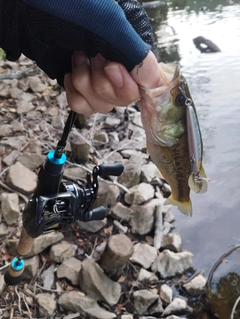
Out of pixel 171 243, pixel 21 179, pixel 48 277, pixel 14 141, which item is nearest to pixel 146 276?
pixel 171 243

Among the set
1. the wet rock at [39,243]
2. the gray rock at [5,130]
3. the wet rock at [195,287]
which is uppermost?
the wet rock at [39,243]

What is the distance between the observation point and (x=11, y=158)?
144 inches

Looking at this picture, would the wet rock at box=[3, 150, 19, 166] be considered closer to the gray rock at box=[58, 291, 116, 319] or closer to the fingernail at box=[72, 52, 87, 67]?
the gray rock at box=[58, 291, 116, 319]

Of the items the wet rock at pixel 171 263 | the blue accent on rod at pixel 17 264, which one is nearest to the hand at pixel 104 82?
the blue accent on rod at pixel 17 264

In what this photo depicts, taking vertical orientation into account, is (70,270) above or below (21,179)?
below

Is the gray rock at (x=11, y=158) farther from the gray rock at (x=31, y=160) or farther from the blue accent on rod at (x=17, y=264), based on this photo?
the blue accent on rod at (x=17, y=264)

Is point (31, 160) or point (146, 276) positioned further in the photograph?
point (31, 160)

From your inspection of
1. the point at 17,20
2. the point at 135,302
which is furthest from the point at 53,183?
the point at 135,302

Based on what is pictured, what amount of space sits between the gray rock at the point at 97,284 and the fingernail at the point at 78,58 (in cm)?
185

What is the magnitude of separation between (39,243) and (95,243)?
47 cm

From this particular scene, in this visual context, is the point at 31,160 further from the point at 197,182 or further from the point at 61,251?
the point at 197,182

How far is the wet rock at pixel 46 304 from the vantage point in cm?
260

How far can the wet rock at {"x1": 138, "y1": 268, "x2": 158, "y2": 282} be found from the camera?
10.00ft

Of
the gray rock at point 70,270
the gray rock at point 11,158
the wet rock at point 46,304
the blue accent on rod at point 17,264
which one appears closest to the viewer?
the blue accent on rod at point 17,264
